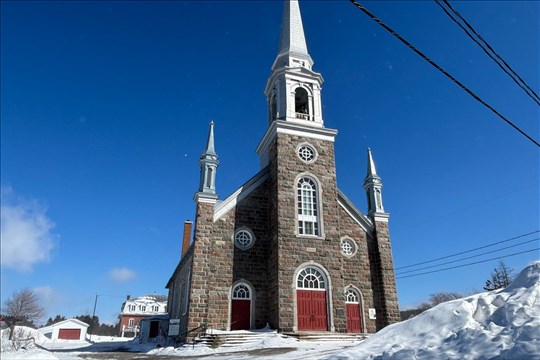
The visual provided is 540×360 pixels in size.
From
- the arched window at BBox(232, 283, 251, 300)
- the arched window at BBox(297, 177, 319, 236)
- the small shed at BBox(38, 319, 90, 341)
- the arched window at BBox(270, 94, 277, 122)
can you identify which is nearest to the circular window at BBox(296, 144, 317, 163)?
the arched window at BBox(297, 177, 319, 236)

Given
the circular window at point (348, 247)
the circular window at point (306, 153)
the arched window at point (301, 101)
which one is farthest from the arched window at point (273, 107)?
the circular window at point (348, 247)

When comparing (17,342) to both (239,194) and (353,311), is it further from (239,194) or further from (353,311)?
(353,311)

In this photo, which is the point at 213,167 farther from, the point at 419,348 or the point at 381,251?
the point at 419,348

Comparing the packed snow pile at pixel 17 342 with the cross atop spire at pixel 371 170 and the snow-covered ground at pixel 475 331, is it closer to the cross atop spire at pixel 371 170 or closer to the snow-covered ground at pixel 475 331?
the snow-covered ground at pixel 475 331

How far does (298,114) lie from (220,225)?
921 cm

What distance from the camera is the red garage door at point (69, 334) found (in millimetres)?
54250

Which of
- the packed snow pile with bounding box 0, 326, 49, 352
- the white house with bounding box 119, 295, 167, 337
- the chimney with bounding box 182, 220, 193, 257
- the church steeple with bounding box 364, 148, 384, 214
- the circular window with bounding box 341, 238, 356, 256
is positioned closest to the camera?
the packed snow pile with bounding box 0, 326, 49, 352

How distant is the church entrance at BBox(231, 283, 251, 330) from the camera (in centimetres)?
2033

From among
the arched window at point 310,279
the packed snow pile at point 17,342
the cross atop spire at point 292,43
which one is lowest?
the packed snow pile at point 17,342

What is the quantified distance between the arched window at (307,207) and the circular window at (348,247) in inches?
103

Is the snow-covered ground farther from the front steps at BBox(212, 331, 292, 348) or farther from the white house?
the white house

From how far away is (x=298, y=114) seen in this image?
25094 millimetres

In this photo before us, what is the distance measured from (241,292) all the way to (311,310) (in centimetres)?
405

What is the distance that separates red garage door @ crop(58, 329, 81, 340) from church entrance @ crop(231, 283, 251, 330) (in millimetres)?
46251
